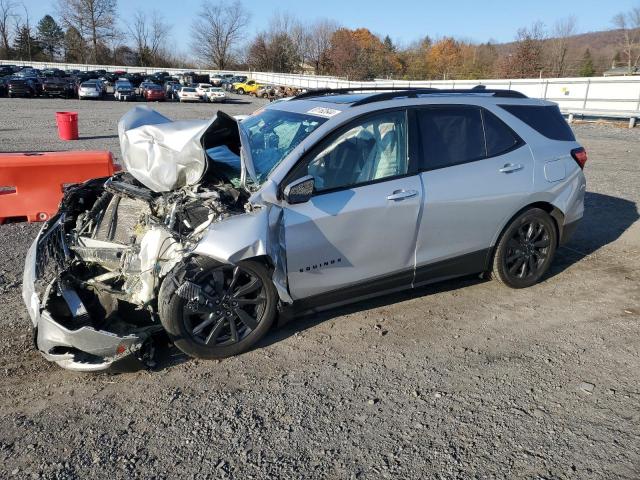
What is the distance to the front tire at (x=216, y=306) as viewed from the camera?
341cm

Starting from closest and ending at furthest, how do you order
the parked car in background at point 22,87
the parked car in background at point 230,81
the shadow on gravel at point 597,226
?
the shadow on gravel at point 597,226
the parked car in background at point 22,87
the parked car in background at point 230,81

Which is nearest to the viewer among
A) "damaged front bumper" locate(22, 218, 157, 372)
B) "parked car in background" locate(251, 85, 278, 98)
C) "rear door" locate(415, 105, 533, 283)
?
"damaged front bumper" locate(22, 218, 157, 372)

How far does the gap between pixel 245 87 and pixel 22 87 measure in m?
22.0

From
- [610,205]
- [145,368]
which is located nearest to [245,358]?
[145,368]

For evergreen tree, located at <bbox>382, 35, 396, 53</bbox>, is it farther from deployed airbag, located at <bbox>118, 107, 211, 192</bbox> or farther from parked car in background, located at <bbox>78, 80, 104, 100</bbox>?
deployed airbag, located at <bbox>118, 107, 211, 192</bbox>

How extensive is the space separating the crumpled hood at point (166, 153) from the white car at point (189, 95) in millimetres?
37145

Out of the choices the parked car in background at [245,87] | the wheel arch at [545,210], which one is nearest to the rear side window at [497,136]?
the wheel arch at [545,210]

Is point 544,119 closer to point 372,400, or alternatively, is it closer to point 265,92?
point 372,400

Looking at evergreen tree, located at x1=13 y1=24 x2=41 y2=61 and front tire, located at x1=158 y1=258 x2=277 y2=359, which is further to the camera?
evergreen tree, located at x1=13 y1=24 x2=41 y2=61

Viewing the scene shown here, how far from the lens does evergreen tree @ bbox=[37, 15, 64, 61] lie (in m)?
94.4

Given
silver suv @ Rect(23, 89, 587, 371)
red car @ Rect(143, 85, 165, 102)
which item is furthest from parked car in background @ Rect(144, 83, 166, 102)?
silver suv @ Rect(23, 89, 587, 371)

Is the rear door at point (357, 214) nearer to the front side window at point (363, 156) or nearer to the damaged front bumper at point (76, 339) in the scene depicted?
the front side window at point (363, 156)

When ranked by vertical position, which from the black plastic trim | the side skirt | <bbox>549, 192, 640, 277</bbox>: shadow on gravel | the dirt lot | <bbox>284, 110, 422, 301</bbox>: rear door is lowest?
the dirt lot

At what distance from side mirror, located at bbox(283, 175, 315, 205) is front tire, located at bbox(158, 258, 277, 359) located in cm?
52
